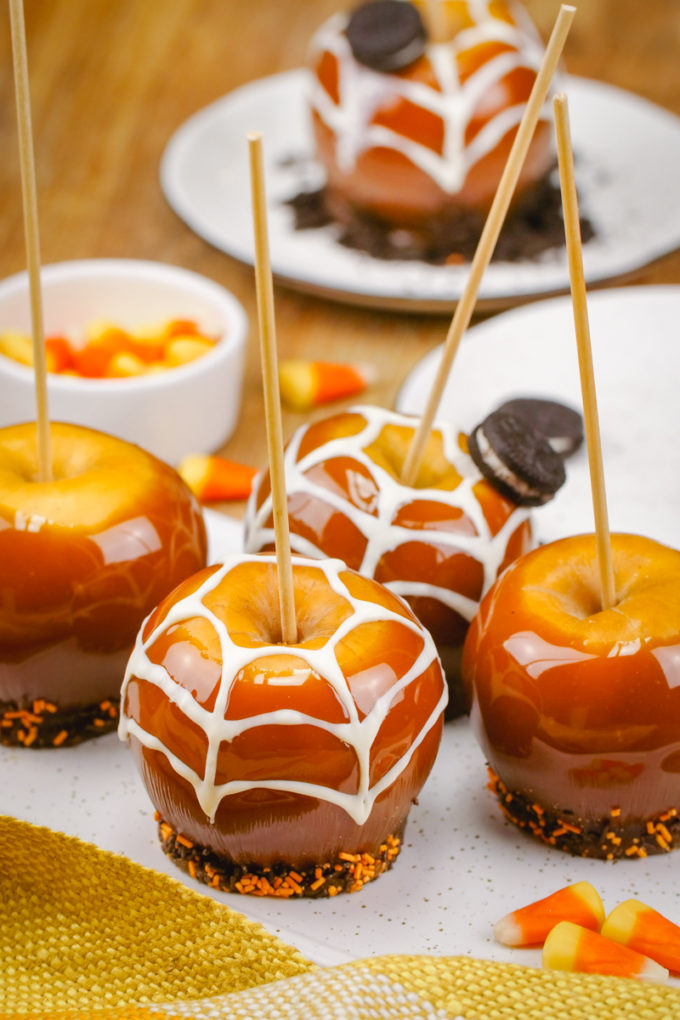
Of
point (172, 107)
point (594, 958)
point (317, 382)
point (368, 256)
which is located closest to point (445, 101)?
point (368, 256)

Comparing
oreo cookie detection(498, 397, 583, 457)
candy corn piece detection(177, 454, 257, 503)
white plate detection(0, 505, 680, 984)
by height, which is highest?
oreo cookie detection(498, 397, 583, 457)

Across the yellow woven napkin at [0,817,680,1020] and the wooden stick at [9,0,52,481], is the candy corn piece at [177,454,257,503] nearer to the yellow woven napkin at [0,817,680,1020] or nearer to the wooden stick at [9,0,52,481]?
the wooden stick at [9,0,52,481]

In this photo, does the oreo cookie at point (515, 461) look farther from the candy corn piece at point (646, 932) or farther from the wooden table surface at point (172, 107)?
the wooden table surface at point (172, 107)

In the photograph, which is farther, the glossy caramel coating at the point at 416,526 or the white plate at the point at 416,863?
the glossy caramel coating at the point at 416,526

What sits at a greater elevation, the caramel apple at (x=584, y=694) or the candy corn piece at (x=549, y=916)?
the caramel apple at (x=584, y=694)

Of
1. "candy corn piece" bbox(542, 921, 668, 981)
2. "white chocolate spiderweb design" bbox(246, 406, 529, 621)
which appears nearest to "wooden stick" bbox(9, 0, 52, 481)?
"white chocolate spiderweb design" bbox(246, 406, 529, 621)

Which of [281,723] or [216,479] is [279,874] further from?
[216,479]

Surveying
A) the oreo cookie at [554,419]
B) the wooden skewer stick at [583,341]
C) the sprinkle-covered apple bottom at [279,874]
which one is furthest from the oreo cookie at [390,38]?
the sprinkle-covered apple bottom at [279,874]

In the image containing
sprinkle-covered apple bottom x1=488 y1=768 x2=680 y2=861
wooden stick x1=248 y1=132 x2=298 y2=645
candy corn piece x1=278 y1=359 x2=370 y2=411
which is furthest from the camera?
candy corn piece x1=278 y1=359 x2=370 y2=411

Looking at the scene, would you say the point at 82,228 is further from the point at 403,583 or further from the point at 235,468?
the point at 403,583
